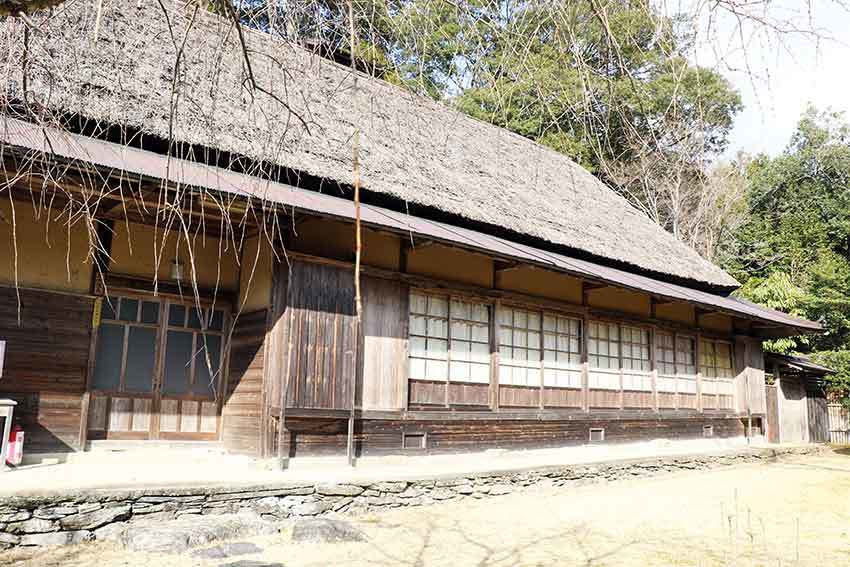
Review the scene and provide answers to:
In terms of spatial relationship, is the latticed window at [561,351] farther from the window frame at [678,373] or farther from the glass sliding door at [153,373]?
the glass sliding door at [153,373]

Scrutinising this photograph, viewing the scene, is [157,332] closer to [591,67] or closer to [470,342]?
[470,342]

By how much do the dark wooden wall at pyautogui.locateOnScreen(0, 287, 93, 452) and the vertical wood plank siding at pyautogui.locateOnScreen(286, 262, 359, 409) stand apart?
6.90 feet

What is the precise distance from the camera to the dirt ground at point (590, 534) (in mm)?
4945

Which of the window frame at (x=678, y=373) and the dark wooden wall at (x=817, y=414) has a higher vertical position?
the window frame at (x=678, y=373)

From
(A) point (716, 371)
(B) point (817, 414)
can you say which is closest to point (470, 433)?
(A) point (716, 371)

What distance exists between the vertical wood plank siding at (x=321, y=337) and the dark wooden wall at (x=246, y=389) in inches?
16.6

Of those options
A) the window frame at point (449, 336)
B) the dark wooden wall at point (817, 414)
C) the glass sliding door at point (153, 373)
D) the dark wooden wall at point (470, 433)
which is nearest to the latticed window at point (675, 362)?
the dark wooden wall at point (470, 433)

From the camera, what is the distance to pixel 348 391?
7.19m

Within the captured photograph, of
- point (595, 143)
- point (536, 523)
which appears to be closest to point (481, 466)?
point (536, 523)

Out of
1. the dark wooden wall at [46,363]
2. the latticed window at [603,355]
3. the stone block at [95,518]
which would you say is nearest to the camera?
the stone block at [95,518]

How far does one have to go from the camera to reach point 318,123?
7.89 meters

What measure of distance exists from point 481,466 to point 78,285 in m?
4.75

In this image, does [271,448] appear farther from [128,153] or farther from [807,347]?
[807,347]

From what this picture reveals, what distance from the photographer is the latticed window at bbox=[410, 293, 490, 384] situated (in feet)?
26.8
